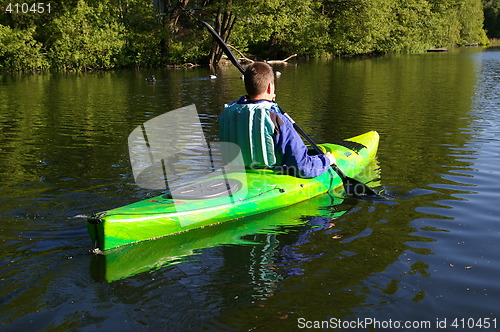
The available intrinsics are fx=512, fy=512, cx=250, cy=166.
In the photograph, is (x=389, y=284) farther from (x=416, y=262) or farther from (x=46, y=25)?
(x=46, y=25)

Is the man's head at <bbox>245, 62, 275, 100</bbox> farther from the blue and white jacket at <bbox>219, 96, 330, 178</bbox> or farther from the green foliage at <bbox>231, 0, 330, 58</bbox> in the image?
the green foliage at <bbox>231, 0, 330, 58</bbox>

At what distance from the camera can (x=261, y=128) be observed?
5223 millimetres

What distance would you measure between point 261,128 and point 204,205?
38.6 inches

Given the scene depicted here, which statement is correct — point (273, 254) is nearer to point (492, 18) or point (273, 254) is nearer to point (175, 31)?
point (175, 31)

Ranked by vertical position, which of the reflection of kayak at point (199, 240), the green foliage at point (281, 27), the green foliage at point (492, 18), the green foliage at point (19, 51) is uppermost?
the green foliage at point (492, 18)

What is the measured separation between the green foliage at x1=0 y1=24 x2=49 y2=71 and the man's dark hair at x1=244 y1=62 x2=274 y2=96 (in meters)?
23.3

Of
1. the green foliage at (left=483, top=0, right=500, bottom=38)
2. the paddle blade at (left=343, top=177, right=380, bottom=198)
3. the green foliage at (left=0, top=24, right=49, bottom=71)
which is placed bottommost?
the paddle blade at (left=343, top=177, right=380, bottom=198)

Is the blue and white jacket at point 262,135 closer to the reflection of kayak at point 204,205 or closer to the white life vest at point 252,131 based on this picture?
the white life vest at point 252,131

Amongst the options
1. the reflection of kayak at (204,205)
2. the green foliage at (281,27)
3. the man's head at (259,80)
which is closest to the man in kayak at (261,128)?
the man's head at (259,80)

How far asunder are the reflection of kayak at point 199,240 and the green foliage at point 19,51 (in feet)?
77.2

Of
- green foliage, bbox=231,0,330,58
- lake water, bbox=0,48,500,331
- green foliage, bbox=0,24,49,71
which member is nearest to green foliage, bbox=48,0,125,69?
green foliage, bbox=0,24,49,71

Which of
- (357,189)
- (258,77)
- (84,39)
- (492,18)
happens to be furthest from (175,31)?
(492,18)

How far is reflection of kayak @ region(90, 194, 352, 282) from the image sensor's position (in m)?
4.21

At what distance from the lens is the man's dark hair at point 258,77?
17.0 feet
